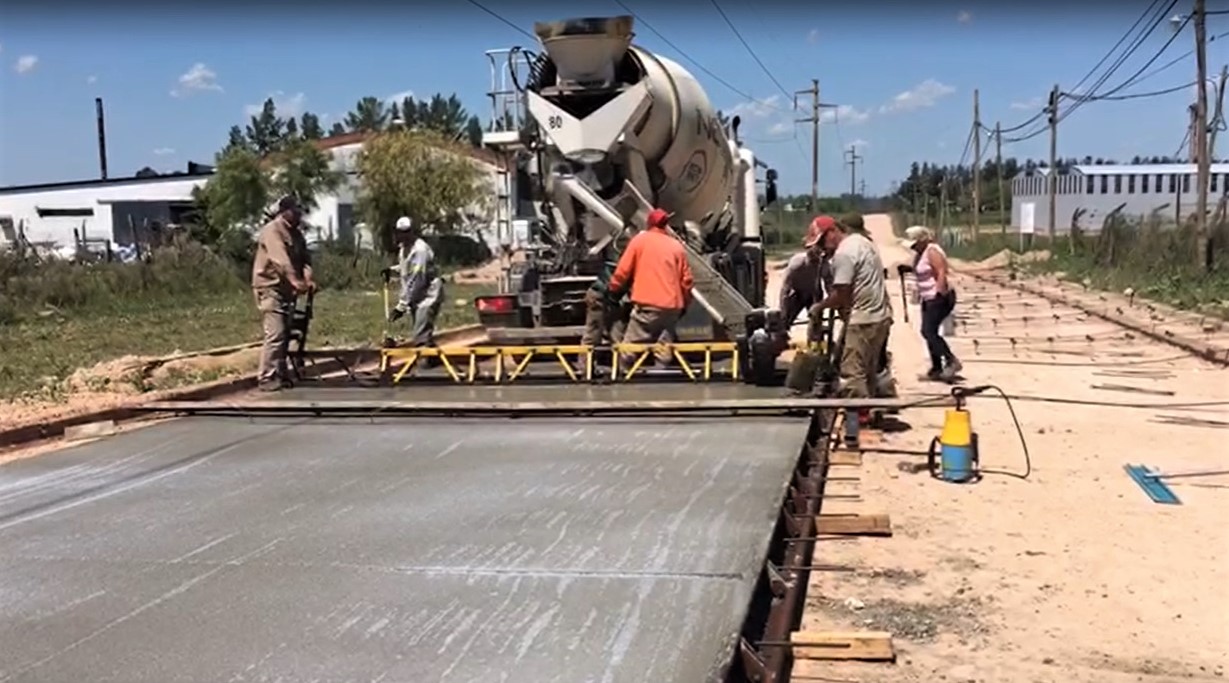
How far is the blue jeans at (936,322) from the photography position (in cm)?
1117

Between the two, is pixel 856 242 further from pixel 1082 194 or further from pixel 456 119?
pixel 456 119

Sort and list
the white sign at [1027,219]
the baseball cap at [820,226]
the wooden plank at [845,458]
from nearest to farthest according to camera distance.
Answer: the wooden plank at [845,458]
the baseball cap at [820,226]
the white sign at [1027,219]

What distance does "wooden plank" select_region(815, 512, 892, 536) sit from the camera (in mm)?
5781

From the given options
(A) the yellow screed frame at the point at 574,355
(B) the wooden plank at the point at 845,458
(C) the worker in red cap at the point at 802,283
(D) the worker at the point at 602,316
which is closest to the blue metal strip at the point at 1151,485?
(B) the wooden plank at the point at 845,458

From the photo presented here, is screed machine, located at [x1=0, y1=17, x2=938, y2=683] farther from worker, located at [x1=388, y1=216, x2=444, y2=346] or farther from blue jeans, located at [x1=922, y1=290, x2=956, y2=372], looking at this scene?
blue jeans, located at [x1=922, y1=290, x2=956, y2=372]

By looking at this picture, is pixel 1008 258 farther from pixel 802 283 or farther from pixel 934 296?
pixel 802 283

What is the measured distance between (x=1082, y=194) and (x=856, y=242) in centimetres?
6415

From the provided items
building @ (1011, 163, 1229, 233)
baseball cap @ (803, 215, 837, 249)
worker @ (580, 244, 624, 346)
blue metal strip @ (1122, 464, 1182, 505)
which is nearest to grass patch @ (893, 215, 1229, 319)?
baseball cap @ (803, 215, 837, 249)

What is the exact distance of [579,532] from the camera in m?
5.19

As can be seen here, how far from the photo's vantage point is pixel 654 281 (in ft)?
30.1

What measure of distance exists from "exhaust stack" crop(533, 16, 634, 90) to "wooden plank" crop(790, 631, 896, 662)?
6919mm

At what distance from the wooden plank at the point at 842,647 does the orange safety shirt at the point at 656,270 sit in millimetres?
5150

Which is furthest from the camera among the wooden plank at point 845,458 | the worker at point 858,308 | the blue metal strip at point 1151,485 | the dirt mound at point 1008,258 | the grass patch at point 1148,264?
the dirt mound at point 1008,258

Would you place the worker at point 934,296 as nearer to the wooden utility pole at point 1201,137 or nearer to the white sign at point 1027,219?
the wooden utility pole at point 1201,137
